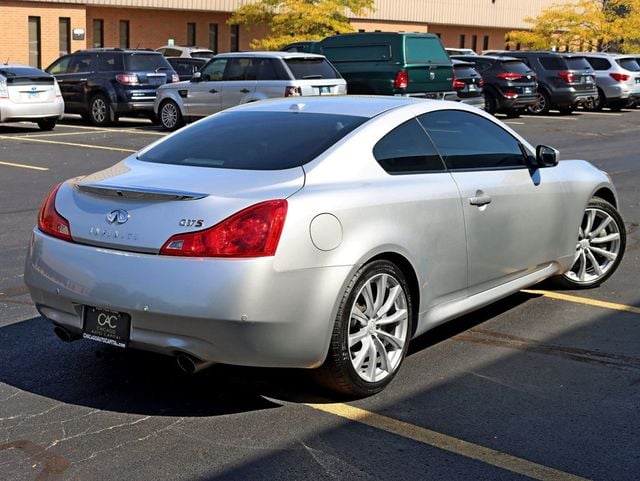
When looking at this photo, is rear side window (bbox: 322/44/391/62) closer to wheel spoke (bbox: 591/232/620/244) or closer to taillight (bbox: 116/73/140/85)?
taillight (bbox: 116/73/140/85)

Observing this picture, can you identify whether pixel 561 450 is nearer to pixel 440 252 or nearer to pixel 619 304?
pixel 440 252

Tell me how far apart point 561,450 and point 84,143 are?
15565 mm

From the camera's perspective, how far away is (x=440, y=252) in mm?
5508

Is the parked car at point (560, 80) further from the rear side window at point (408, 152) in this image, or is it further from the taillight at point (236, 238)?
the taillight at point (236, 238)

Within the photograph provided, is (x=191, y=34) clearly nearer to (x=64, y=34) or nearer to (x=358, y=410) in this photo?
(x=64, y=34)

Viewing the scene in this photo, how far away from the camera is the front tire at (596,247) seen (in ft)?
23.8

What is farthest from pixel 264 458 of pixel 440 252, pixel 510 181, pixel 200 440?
pixel 510 181

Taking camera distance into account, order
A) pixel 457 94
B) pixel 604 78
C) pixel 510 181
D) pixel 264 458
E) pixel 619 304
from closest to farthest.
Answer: pixel 264 458 < pixel 510 181 < pixel 619 304 < pixel 457 94 < pixel 604 78

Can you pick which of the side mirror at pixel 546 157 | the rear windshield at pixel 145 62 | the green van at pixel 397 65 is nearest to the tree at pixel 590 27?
the green van at pixel 397 65

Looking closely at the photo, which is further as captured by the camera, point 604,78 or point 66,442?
point 604,78

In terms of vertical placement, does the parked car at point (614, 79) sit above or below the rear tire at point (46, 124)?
above

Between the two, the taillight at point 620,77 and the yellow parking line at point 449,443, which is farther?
the taillight at point 620,77

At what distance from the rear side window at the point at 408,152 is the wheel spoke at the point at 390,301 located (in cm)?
64

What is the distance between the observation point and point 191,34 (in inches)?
1683
